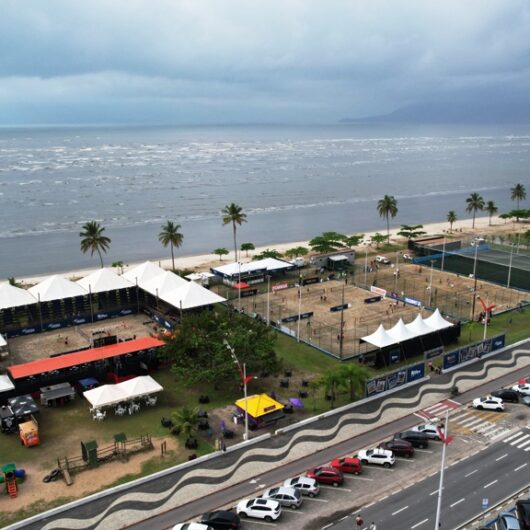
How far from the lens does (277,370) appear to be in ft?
154

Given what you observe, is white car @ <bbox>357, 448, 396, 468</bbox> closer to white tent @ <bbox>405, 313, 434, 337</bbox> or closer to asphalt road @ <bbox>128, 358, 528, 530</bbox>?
asphalt road @ <bbox>128, 358, 528, 530</bbox>

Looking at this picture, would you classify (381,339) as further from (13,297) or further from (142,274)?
(13,297)

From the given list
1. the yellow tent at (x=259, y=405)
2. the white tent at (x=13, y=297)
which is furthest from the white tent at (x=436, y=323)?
the white tent at (x=13, y=297)

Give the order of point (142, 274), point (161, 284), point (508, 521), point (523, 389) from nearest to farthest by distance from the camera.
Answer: point (508, 521) → point (523, 389) → point (161, 284) → point (142, 274)

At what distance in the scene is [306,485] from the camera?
3191cm

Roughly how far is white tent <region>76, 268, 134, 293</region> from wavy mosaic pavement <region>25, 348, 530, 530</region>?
32.6 meters

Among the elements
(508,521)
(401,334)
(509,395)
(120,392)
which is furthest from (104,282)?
(508,521)

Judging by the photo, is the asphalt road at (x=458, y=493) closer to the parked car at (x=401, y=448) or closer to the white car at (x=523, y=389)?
the parked car at (x=401, y=448)

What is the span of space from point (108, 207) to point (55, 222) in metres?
20.9

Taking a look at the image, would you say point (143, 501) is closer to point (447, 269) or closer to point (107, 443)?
point (107, 443)

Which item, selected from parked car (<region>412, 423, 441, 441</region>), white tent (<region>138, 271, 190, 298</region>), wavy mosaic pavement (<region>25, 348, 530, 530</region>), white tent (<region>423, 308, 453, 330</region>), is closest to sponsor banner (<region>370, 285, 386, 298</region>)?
white tent (<region>423, 308, 453, 330</region>)

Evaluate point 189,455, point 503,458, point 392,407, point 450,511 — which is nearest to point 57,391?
point 189,455

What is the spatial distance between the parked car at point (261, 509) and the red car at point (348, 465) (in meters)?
5.31

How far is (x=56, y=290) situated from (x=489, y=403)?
4467 cm
